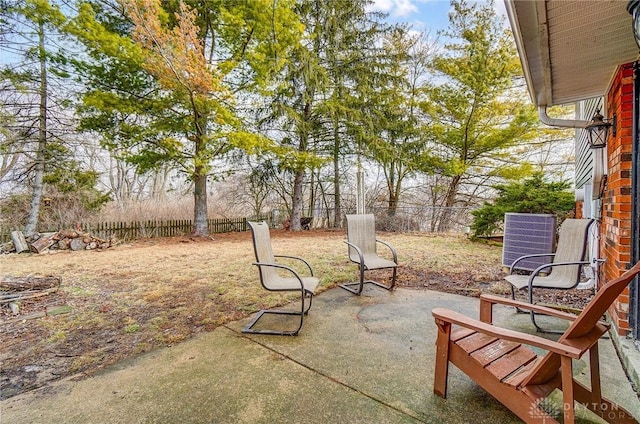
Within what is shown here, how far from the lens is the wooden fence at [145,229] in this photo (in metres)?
7.93

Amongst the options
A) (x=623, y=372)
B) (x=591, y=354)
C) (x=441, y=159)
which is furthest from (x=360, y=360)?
(x=441, y=159)

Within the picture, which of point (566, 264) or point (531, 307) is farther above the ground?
point (566, 264)

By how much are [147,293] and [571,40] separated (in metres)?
4.87

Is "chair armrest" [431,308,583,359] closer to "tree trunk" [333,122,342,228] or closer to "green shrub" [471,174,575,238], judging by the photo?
"green shrub" [471,174,575,238]

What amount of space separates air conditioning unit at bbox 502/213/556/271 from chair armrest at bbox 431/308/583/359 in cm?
365

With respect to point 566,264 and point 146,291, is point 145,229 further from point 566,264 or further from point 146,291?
point 566,264

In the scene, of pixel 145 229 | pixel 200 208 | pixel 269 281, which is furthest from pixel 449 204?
pixel 145 229

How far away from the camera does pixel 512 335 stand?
141 cm

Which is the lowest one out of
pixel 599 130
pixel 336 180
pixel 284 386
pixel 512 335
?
pixel 284 386

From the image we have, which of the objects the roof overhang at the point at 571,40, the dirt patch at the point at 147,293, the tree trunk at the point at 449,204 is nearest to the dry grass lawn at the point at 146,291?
the dirt patch at the point at 147,293

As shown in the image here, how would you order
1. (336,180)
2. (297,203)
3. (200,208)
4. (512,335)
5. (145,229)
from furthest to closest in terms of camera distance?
1. (336,180)
2. (297,203)
3. (200,208)
4. (145,229)
5. (512,335)

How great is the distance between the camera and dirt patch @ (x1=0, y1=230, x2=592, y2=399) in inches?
93.4

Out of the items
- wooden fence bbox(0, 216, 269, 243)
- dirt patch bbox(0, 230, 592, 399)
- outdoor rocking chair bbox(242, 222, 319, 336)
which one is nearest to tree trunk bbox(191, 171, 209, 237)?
wooden fence bbox(0, 216, 269, 243)

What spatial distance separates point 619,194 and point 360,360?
7.98 feet
